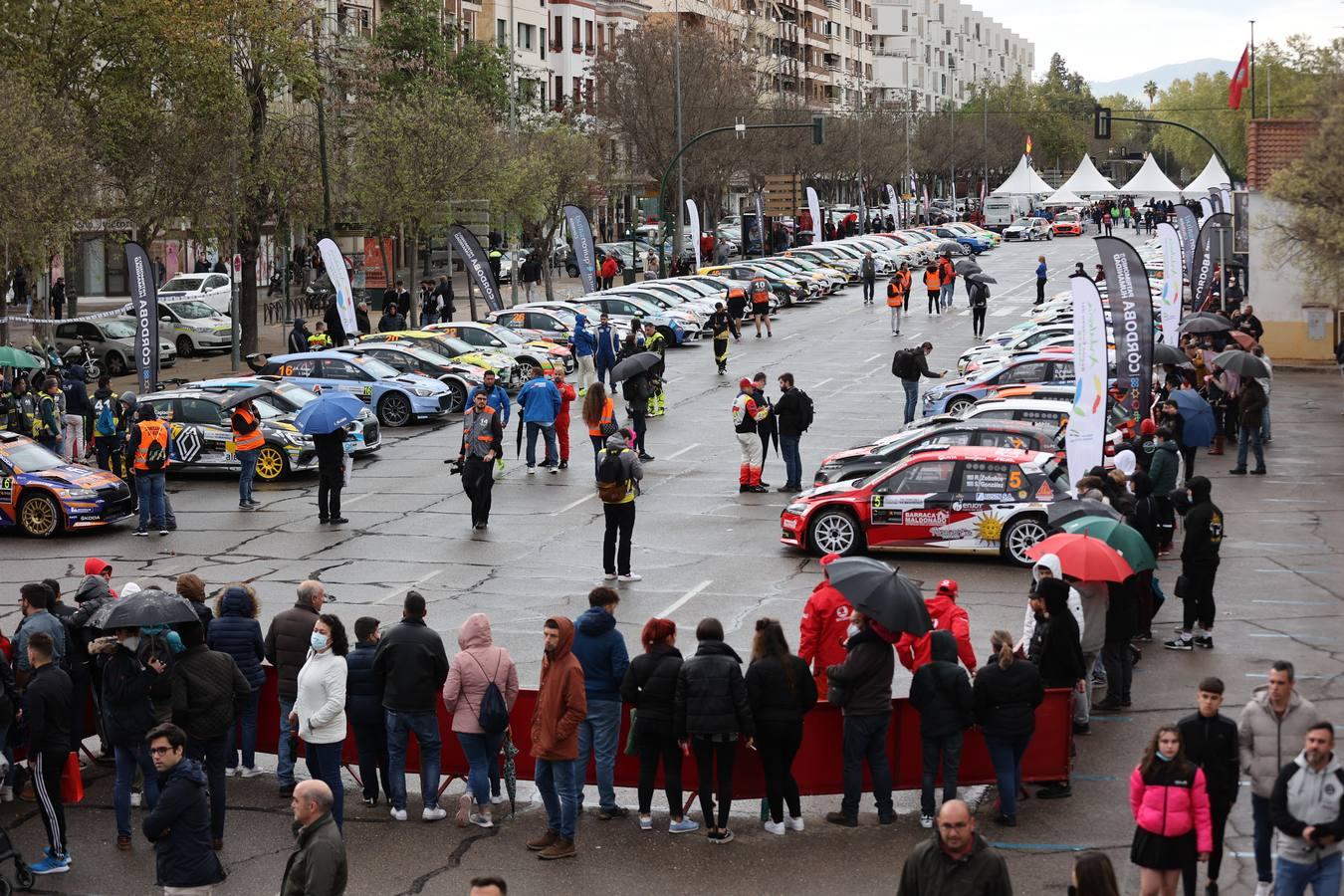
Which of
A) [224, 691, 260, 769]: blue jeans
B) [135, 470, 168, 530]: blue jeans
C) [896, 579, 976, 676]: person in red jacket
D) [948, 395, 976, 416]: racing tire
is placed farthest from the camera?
[948, 395, 976, 416]: racing tire

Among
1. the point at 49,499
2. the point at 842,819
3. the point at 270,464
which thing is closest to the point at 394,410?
the point at 270,464

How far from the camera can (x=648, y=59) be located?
68312 mm

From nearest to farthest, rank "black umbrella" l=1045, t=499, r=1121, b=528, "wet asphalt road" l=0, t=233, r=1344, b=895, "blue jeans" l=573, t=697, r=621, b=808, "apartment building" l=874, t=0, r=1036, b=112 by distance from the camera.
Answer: "wet asphalt road" l=0, t=233, r=1344, b=895 → "blue jeans" l=573, t=697, r=621, b=808 → "black umbrella" l=1045, t=499, r=1121, b=528 → "apartment building" l=874, t=0, r=1036, b=112

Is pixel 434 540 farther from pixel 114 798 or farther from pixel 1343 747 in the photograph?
A: pixel 1343 747

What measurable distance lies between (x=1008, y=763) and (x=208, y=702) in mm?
5135

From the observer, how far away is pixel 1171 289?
31000 millimetres

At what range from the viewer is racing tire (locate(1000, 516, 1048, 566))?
→ 62.0 feet

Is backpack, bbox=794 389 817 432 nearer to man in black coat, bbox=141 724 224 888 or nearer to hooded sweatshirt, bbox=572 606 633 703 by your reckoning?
hooded sweatshirt, bbox=572 606 633 703

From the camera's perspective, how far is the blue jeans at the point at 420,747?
11.4 metres

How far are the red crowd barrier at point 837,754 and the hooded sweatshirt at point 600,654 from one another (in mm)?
516

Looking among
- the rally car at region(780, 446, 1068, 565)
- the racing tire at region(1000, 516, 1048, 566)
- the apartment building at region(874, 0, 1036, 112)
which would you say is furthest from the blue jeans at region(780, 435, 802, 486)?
the apartment building at region(874, 0, 1036, 112)

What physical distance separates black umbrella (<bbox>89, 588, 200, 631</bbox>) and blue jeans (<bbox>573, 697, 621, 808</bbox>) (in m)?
2.64

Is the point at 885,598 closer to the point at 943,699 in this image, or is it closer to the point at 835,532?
the point at 943,699

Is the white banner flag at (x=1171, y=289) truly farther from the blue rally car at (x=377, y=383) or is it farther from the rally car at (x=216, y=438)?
the rally car at (x=216, y=438)
